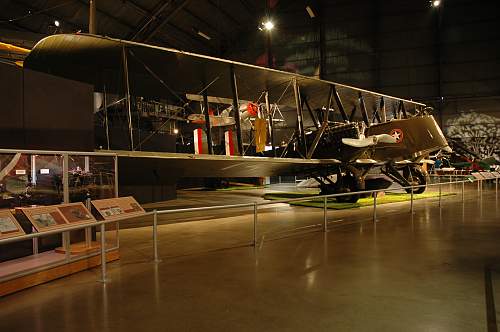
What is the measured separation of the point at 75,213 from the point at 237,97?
5345 millimetres

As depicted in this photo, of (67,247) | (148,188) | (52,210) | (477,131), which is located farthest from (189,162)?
(477,131)

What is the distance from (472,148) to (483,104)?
343 centimetres

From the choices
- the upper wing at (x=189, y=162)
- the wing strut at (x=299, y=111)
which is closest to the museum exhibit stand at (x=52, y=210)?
the upper wing at (x=189, y=162)

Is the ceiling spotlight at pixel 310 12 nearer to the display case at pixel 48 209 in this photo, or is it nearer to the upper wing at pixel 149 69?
the upper wing at pixel 149 69

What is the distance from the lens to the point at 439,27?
2812cm

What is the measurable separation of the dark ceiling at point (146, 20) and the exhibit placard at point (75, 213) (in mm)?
13313

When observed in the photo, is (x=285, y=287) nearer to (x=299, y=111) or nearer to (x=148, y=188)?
(x=299, y=111)

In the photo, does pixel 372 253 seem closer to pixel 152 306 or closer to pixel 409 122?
pixel 152 306

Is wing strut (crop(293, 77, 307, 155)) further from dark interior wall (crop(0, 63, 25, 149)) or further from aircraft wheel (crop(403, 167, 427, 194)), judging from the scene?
dark interior wall (crop(0, 63, 25, 149))

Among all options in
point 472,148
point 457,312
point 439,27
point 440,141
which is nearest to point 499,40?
point 439,27

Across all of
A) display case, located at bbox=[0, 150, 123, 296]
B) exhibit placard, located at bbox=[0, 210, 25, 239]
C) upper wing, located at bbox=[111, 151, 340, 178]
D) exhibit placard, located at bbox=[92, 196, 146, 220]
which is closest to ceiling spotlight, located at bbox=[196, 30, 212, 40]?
upper wing, located at bbox=[111, 151, 340, 178]

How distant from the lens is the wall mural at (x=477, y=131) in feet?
91.1

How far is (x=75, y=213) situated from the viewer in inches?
164

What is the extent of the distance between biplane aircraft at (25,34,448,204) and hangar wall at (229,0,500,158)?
17.2m
